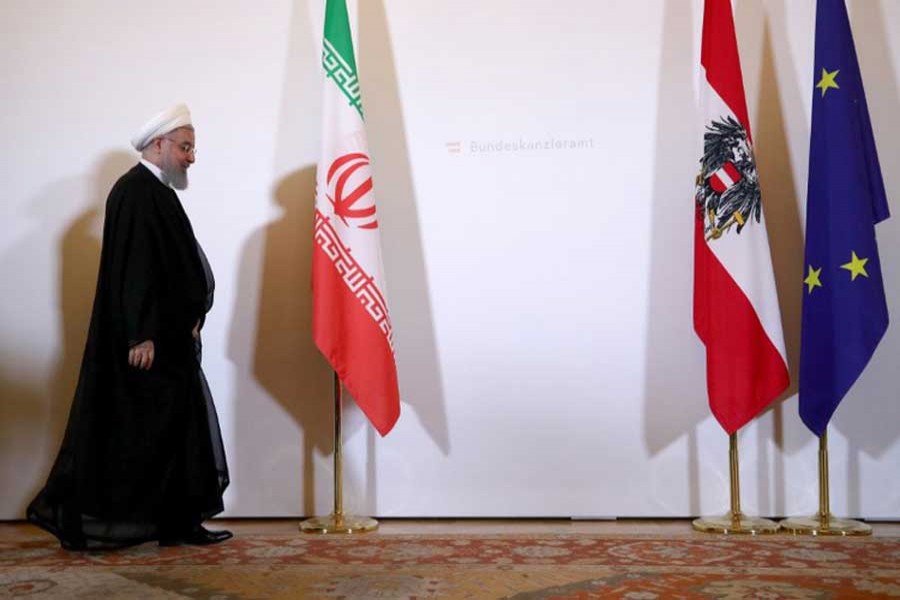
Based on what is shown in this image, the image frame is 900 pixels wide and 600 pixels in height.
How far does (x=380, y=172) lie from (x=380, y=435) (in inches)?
45.3

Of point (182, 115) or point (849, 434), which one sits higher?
point (182, 115)

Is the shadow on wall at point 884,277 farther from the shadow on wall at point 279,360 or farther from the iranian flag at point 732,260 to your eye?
the shadow on wall at point 279,360

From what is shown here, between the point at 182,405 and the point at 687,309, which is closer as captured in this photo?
the point at 182,405

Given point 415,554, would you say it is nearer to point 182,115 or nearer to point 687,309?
point 687,309

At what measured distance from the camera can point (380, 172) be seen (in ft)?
14.8

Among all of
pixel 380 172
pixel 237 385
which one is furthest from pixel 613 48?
pixel 237 385

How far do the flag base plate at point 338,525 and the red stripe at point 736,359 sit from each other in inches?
58.1

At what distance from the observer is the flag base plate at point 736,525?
4008 millimetres

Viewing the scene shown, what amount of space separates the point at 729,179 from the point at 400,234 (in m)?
1.41

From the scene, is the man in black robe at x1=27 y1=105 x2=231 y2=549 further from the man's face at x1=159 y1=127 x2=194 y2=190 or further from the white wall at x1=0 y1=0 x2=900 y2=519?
the white wall at x1=0 y1=0 x2=900 y2=519

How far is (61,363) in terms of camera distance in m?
4.59

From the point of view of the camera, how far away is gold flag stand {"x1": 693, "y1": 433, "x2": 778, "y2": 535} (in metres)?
4.02

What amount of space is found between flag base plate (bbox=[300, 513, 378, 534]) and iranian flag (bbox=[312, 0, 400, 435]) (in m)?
0.41

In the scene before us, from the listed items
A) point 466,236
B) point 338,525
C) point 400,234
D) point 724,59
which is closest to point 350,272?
point 400,234
